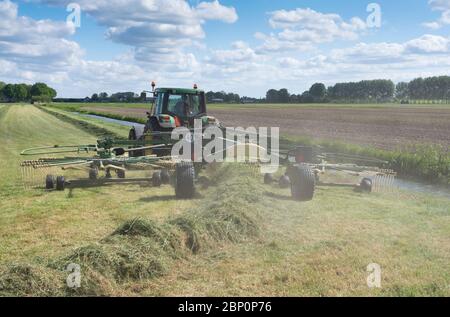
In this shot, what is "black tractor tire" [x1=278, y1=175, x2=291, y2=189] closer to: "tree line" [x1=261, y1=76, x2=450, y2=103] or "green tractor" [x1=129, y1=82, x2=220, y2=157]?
"green tractor" [x1=129, y1=82, x2=220, y2=157]

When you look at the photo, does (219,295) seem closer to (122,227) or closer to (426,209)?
(122,227)

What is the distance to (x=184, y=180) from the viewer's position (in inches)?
396

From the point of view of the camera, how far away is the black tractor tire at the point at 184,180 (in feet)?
33.1

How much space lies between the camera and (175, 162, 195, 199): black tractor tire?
1009cm

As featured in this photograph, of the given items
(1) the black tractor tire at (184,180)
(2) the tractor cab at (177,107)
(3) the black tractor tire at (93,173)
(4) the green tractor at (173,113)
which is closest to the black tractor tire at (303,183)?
(1) the black tractor tire at (184,180)

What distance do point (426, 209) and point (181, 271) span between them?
19.6ft

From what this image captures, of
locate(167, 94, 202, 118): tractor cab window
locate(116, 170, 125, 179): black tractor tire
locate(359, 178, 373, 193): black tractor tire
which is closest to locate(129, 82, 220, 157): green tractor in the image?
locate(167, 94, 202, 118): tractor cab window

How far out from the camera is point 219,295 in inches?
203

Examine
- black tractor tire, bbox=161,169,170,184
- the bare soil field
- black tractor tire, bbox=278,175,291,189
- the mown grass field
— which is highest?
the bare soil field

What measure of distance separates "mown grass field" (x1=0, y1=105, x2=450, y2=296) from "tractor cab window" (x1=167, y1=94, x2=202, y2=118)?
147 inches

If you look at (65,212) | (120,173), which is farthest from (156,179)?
(65,212)

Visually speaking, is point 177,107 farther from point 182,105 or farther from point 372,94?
point 372,94
